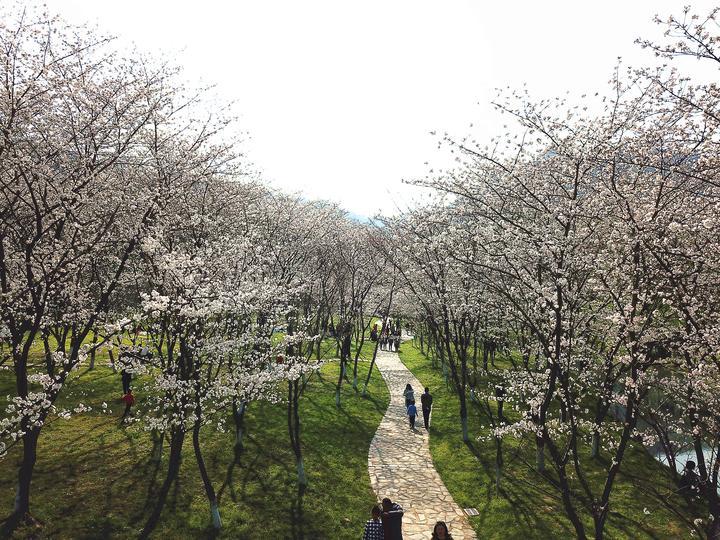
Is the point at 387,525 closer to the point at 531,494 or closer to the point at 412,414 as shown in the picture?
the point at 531,494

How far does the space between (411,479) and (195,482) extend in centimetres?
695

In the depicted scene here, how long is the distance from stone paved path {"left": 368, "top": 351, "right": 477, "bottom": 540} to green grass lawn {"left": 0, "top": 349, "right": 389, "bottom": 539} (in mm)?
599

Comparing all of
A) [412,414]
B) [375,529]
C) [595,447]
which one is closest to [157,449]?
[375,529]

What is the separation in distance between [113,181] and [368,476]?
11.9 m

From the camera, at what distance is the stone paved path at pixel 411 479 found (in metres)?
12.6

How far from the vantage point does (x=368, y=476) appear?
15.3 meters

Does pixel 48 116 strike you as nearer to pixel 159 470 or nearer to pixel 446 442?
pixel 159 470

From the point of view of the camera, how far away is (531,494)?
14156 mm

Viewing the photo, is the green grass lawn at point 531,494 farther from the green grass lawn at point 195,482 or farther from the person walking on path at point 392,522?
the green grass lawn at point 195,482

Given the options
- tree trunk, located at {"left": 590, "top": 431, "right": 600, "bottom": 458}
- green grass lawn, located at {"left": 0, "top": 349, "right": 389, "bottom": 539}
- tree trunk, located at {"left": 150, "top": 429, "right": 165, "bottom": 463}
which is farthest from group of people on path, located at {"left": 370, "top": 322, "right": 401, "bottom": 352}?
tree trunk, located at {"left": 150, "top": 429, "right": 165, "bottom": 463}

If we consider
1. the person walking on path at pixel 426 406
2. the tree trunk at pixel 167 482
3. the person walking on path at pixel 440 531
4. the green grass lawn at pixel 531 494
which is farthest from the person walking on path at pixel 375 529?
the person walking on path at pixel 426 406

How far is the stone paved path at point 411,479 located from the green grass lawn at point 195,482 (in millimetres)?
599

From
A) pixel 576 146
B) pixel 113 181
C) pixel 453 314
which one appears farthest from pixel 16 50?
pixel 453 314

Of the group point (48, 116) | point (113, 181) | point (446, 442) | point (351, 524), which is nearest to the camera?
point (48, 116)
